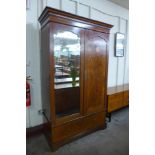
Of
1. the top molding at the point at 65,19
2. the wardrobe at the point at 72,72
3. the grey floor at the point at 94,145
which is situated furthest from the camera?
the grey floor at the point at 94,145

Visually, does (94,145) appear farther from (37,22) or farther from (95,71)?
(37,22)

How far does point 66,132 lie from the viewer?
2.21 meters

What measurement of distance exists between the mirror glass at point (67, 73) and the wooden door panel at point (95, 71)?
17cm

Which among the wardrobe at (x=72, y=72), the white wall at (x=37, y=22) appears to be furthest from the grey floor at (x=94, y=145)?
the white wall at (x=37, y=22)

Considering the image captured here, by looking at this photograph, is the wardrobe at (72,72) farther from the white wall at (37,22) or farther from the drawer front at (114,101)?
the drawer front at (114,101)

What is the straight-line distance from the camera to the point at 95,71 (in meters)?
2.43

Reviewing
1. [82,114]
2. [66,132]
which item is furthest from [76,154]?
[82,114]

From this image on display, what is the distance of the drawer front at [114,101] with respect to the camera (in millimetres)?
2934

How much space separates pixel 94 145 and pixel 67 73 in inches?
47.9

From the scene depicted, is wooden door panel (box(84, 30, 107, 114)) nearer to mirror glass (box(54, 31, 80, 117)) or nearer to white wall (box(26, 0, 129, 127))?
mirror glass (box(54, 31, 80, 117))

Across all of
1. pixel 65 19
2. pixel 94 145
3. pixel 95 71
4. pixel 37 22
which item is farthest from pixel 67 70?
pixel 94 145

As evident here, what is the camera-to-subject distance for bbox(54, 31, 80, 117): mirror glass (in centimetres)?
207

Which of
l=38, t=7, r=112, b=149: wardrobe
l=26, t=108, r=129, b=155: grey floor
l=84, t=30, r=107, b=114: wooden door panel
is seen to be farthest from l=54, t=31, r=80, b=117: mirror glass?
l=26, t=108, r=129, b=155: grey floor

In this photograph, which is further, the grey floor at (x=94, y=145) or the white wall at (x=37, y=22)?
the white wall at (x=37, y=22)
